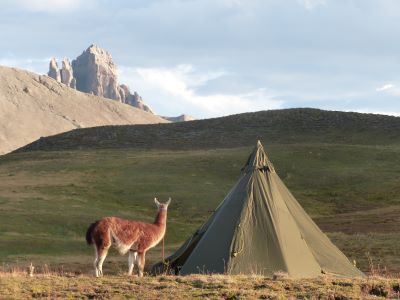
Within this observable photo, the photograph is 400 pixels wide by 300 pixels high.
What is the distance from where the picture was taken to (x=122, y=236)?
17391 millimetres

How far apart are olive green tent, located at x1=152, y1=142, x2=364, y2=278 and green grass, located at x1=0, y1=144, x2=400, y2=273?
5836 mm

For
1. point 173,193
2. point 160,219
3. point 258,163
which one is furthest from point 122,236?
point 173,193

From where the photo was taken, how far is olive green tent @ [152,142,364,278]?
19328 mm

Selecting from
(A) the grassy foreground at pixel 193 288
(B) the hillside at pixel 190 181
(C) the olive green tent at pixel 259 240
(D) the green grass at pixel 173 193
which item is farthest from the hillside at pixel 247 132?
(A) the grassy foreground at pixel 193 288

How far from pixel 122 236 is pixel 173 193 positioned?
38257 millimetres

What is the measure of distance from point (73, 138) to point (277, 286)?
311 feet

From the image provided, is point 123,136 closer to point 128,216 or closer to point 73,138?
point 73,138

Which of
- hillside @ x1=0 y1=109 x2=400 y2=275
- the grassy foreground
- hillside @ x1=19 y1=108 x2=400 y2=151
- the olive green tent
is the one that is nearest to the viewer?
the grassy foreground

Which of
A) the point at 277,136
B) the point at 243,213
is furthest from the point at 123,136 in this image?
the point at 243,213

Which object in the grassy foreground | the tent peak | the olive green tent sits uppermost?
the tent peak

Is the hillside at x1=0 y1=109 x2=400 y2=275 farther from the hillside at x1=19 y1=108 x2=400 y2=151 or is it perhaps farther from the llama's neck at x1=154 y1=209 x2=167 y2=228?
the llama's neck at x1=154 y1=209 x2=167 y2=228

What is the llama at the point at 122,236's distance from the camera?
1714 cm

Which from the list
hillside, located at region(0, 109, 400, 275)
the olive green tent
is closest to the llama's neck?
the olive green tent

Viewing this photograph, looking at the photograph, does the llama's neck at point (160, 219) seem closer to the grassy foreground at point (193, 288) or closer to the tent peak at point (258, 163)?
the grassy foreground at point (193, 288)
